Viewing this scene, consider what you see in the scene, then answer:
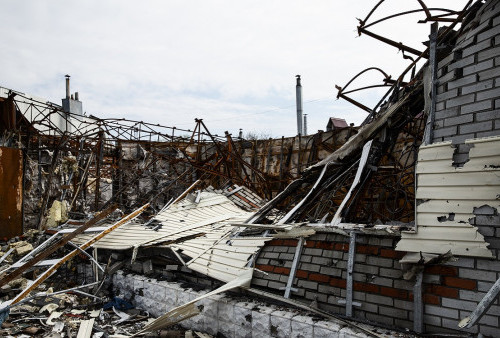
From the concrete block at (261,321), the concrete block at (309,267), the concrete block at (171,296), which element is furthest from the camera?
Answer: the concrete block at (171,296)

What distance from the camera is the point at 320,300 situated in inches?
161

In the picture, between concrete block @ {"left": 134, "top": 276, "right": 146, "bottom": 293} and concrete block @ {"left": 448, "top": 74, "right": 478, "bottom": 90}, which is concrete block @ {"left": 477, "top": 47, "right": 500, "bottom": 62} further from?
concrete block @ {"left": 134, "top": 276, "right": 146, "bottom": 293}

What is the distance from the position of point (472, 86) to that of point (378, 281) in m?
2.22

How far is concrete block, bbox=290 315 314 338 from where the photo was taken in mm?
3771

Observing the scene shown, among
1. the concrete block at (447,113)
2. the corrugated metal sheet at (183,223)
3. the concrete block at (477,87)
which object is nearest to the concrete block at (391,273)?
the concrete block at (447,113)

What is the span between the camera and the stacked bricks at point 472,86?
3363mm

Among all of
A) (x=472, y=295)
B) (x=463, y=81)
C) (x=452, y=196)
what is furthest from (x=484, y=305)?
(x=463, y=81)

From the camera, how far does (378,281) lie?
3.75m

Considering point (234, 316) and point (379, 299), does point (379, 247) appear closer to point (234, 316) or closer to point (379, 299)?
point (379, 299)

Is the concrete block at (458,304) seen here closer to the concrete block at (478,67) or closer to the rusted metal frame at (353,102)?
the concrete block at (478,67)

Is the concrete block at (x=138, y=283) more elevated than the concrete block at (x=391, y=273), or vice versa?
the concrete block at (x=391, y=273)

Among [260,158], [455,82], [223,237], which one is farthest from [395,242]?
[260,158]

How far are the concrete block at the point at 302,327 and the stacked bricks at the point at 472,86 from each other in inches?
90.2

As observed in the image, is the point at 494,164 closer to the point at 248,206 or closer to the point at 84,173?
the point at 248,206
